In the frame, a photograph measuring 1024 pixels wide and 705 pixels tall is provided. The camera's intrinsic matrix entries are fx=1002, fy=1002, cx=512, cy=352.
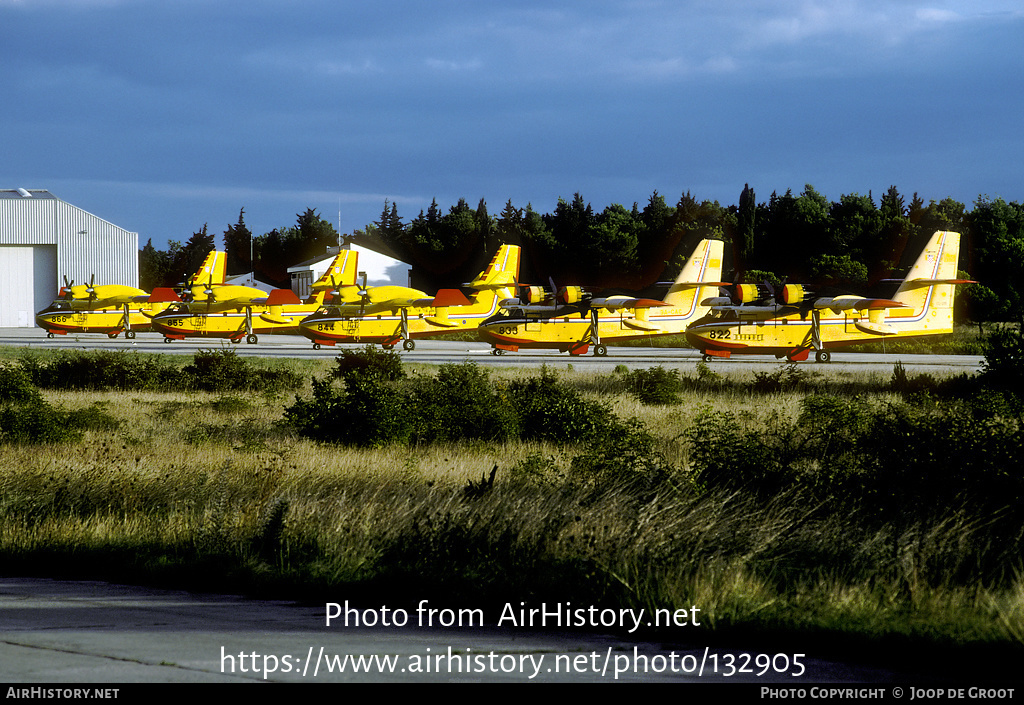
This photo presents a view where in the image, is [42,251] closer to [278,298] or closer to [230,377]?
[278,298]

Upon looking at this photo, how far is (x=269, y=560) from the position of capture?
8.32m

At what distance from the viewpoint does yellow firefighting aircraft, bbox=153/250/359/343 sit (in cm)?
5006

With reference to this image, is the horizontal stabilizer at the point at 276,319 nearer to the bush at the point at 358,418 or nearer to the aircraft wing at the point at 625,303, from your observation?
the aircraft wing at the point at 625,303

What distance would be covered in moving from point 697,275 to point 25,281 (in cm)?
4748

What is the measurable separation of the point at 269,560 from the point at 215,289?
4442 centimetres

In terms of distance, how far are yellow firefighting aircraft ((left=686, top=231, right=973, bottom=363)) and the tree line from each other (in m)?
17.3

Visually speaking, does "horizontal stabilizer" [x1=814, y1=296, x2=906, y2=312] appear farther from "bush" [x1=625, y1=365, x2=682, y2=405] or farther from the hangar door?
the hangar door

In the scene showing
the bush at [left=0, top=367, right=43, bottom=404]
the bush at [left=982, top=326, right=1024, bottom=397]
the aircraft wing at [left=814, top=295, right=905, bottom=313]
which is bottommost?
the bush at [left=0, top=367, right=43, bottom=404]

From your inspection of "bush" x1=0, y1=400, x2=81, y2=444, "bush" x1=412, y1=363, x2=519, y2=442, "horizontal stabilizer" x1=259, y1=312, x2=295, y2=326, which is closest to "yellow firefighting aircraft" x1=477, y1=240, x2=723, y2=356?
"horizontal stabilizer" x1=259, y1=312, x2=295, y2=326

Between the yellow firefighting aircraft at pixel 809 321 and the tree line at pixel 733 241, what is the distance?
17.3m

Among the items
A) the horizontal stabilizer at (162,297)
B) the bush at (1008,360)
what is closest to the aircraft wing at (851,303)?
the bush at (1008,360)

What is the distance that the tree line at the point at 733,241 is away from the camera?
221ft
